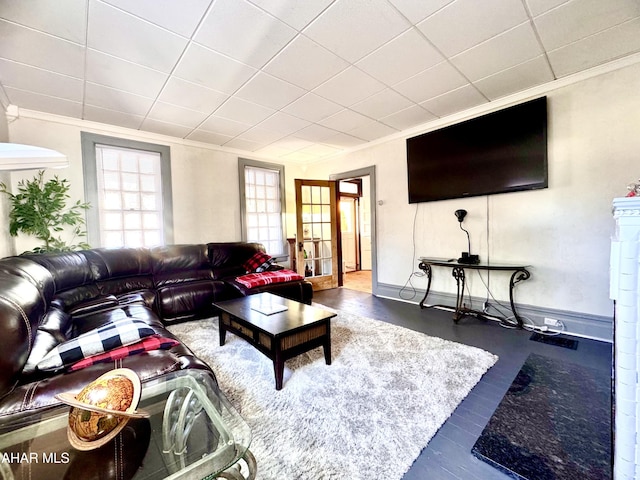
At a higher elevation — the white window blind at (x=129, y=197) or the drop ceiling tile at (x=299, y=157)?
the drop ceiling tile at (x=299, y=157)

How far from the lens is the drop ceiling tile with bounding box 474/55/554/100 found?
96.2 inches

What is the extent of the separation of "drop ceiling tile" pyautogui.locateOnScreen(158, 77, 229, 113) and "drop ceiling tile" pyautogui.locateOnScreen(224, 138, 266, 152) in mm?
1164

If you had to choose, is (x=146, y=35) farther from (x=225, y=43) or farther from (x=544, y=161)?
(x=544, y=161)

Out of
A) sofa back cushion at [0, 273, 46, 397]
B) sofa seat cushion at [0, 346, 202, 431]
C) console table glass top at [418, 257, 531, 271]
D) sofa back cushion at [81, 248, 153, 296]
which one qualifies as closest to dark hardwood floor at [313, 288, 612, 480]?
console table glass top at [418, 257, 531, 271]

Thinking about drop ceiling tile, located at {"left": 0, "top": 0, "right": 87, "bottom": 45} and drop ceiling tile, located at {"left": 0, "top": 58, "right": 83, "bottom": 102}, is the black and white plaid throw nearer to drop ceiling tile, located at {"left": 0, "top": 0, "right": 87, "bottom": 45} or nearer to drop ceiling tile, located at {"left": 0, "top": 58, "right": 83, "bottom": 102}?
drop ceiling tile, located at {"left": 0, "top": 58, "right": 83, "bottom": 102}

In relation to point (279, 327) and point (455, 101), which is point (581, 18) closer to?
point (455, 101)

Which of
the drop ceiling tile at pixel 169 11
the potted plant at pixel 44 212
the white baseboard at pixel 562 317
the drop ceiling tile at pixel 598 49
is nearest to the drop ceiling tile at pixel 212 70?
the drop ceiling tile at pixel 169 11

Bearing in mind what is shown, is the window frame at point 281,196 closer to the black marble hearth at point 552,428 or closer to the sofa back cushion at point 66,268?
the sofa back cushion at point 66,268

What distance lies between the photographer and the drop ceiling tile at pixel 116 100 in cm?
262

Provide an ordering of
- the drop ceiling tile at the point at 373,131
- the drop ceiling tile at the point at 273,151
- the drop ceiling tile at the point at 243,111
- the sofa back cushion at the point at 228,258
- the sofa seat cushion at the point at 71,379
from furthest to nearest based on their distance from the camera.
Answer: the drop ceiling tile at the point at 273,151 < the sofa back cushion at the point at 228,258 < the drop ceiling tile at the point at 373,131 < the drop ceiling tile at the point at 243,111 < the sofa seat cushion at the point at 71,379

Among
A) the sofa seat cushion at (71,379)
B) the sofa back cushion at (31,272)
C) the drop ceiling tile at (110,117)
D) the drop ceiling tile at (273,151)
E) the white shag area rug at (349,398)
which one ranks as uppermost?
the drop ceiling tile at (273,151)

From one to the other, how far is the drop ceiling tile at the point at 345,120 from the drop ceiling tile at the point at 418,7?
147cm

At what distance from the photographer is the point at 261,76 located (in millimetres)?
2455

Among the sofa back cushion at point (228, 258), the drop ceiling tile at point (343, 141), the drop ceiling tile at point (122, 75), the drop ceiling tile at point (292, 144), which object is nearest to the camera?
the drop ceiling tile at point (122, 75)
